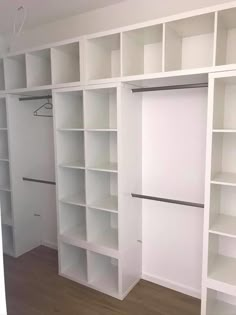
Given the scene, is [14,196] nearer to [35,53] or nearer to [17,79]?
[17,79]

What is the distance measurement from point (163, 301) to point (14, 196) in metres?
2.06

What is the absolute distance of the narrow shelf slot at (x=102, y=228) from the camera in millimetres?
2622

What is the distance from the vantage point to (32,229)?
3502mm

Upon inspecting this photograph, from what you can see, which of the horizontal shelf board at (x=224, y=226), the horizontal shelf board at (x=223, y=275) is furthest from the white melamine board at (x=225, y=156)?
the horizontal shelf board at (x=223, y=275)

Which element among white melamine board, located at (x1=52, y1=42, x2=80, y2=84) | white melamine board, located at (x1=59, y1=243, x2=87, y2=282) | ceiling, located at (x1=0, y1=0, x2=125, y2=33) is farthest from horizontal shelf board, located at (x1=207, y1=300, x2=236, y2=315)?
ceiling, located at (x1=0, y1=0, x2=125, y2=33)

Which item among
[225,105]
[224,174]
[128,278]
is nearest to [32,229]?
[128,278]

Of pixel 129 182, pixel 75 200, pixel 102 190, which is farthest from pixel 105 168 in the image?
pixel 75 200

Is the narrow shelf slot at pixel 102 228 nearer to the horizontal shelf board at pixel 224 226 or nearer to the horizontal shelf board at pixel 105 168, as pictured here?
the horizontal shelf board at pixel 105 168

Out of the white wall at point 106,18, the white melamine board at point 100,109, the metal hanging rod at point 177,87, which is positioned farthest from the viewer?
the white melamine board at point 100,109

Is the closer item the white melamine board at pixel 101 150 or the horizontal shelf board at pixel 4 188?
the white melamine board at pixel 101 150

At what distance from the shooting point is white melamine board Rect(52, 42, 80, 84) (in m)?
2.60

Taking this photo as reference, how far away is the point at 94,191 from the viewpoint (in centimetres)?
267

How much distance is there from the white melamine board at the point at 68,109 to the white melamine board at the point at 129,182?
1.89 feet

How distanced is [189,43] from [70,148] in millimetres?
1559
